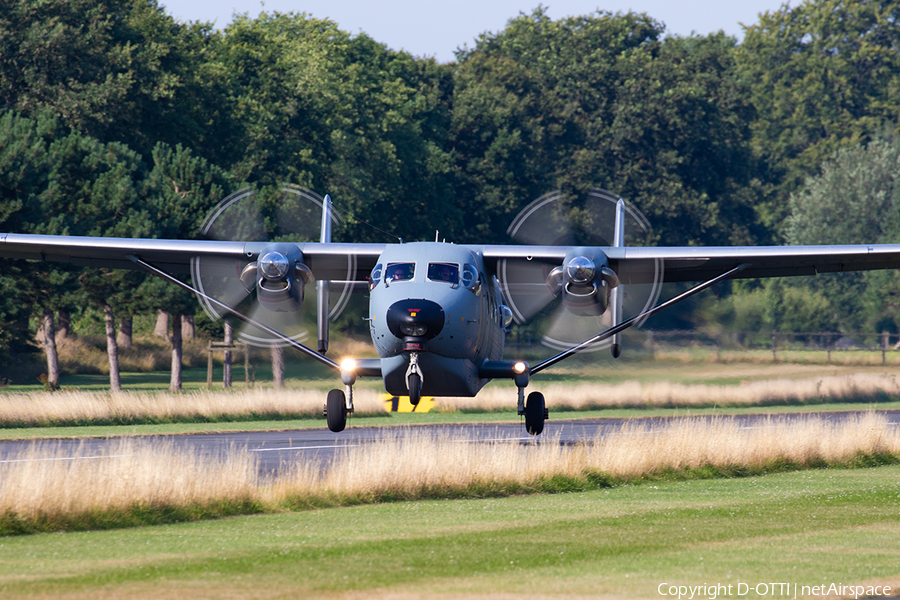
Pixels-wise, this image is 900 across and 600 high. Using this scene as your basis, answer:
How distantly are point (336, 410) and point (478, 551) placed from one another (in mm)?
12747

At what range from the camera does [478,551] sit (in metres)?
14.7

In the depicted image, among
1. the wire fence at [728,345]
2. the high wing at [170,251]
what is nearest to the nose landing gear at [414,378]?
the high wing at [170,251]

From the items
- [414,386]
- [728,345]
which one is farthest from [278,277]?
[728,345]

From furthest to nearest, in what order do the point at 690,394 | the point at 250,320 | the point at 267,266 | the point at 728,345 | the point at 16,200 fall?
1. the point at 728,345
2. the point at 690,394
3. the point at 16,200
4. the point at 250,320
5. the point at 267,266

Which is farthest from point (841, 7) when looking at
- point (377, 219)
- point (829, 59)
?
point (377, 219)

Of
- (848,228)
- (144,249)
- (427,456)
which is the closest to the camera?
(427,456)

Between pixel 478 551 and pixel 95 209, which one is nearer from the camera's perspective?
pixel 478 551

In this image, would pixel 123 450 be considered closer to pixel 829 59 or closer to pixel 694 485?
pixel 694 485

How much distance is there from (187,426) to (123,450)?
10735mm

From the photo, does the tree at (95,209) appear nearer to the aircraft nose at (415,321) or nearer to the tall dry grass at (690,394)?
the tall dry grass at (690,394)

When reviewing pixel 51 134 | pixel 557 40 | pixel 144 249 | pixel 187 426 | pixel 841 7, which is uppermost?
pixel 841 7

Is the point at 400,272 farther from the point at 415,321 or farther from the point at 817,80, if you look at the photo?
the point at 817,80

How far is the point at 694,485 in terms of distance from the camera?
2420 cm

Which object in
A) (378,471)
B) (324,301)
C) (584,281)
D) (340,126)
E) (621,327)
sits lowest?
(378,471)
